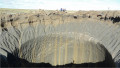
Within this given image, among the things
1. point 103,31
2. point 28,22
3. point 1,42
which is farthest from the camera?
point 103,31

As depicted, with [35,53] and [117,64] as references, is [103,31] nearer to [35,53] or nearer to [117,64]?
[117,64]

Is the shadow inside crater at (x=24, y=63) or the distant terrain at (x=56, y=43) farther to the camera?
the distant terrain at (x=56, y=43)

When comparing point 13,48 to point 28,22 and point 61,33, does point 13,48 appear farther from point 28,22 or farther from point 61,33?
point 61,33

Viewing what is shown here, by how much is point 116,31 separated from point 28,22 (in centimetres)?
425

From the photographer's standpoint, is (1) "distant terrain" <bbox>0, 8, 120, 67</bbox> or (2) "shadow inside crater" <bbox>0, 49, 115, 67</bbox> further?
(1) "distant terrain" <bbox>0, 8, 120, 67</bbox>

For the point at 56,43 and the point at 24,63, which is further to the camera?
the point at 56,43

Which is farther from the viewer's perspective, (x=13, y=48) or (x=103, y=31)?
(x=103, y=31)

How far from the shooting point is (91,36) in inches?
291

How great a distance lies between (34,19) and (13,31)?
42.1 inches

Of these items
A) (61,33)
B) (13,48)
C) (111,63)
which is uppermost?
(61,33)

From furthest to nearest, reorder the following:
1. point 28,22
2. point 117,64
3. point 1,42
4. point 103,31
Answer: point 103,31
point 28,22
point 1,42
point 117,64

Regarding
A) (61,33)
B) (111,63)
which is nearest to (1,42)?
(61,33)

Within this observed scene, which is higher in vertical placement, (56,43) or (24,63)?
(56,43)

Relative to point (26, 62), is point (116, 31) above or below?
above
